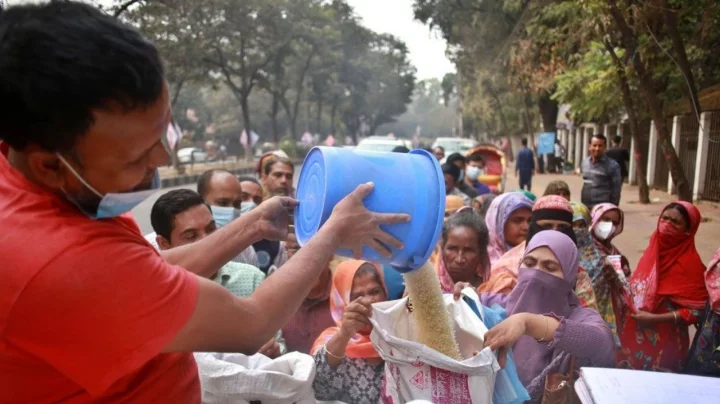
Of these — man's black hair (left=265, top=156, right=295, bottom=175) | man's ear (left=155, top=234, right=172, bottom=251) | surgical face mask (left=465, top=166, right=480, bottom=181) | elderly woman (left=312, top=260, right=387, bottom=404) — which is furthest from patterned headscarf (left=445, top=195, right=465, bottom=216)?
surgical face mask (left=465, top=166, right=480, bottom=181)

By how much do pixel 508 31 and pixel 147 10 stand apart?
13265mm

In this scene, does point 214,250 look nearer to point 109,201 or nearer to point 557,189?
point 109,201

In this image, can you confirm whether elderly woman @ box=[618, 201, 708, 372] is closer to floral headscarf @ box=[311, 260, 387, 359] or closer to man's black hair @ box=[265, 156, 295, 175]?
floral headscarf @ box=[311, 260, 387, 359]

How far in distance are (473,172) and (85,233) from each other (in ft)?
23.4

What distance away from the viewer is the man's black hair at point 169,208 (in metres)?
2.45

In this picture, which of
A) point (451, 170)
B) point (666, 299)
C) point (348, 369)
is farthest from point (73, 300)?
point (451, 170)

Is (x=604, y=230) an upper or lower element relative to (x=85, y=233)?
lower

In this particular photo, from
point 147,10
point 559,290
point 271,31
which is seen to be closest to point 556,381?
point 559,290

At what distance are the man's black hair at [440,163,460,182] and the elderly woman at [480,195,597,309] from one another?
100 inches

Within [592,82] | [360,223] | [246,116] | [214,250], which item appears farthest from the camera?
[246,116]

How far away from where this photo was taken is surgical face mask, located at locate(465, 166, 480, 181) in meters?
7.62

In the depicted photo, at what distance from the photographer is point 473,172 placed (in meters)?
7.73

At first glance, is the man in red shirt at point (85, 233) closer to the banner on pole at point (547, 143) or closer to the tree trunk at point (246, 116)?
the banner on pole at point (547, 143)

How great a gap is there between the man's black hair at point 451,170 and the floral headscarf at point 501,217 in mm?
2064
